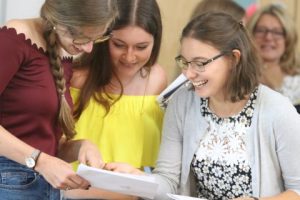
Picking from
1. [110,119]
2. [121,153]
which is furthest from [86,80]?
[121,153]

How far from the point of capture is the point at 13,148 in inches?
49.8

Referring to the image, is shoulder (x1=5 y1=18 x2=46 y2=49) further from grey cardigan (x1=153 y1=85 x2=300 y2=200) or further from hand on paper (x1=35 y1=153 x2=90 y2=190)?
grey cardigan (x1=153 y1=85 x2=300 y2=200)

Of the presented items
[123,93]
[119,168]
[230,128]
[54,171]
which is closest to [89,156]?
[119,168]

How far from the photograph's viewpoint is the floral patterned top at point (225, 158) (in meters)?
A: 1.60

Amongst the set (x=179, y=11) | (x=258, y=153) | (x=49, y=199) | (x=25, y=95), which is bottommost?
(x=49, y=199)

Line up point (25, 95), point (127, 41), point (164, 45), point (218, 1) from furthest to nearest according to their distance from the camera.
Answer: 1. point (164, 45)
2. point (218, 1)
3. point (127, 41)
4. point (25, 95)

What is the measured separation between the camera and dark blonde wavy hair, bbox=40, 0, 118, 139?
1305 mm

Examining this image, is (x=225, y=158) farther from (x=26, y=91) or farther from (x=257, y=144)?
(x=26, y=91)

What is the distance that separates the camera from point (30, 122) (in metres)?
1.34

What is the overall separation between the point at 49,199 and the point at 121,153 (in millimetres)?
385

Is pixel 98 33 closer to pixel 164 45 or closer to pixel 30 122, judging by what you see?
pixel 30 122

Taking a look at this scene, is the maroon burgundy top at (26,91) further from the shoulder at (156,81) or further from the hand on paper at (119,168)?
the shoulder at (156,81)

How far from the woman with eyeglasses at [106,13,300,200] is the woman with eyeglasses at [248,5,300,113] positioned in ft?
3.72

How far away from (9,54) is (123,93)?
24.4 inches
